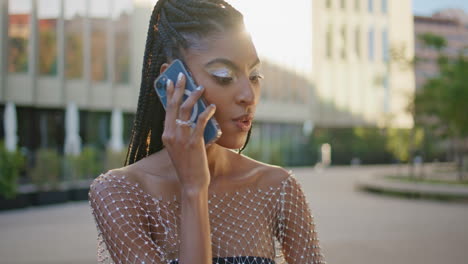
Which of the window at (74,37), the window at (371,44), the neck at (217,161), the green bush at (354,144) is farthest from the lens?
the window at (371,44)

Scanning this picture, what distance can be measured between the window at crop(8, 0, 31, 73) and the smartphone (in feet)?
75.5

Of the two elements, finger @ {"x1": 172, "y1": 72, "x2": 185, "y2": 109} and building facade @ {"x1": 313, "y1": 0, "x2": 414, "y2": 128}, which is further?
building facade @ {"x1": 313, "y1": 0, "x2": 414, "y2": 128}

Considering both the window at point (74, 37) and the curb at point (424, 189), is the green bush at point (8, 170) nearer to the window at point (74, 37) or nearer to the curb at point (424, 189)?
the curb at point (424, 189)

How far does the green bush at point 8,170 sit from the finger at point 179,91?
12711 mm

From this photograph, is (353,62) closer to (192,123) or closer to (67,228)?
(67,228)

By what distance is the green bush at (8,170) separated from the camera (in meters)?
12.6

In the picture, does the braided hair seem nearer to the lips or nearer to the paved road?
the lips

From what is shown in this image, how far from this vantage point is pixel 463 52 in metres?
22.3

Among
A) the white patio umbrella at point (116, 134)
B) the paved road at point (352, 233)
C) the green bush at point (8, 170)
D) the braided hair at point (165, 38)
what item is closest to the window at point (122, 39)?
the white patio umbrella at point (116, 134)

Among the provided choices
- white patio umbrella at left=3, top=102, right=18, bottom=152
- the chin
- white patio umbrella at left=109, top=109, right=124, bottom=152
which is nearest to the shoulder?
the chin

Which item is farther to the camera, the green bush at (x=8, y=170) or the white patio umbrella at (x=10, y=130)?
the white patio umbrella at (x=10, y=130)

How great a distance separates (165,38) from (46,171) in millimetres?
14293

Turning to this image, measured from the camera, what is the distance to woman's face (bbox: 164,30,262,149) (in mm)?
1270

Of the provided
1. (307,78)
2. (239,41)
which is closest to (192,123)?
(239,41)
